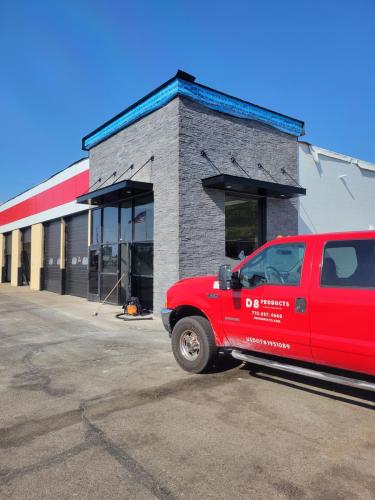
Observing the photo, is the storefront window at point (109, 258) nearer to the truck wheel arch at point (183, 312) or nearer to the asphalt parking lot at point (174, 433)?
the asphalt parking lot at point (174, 433)

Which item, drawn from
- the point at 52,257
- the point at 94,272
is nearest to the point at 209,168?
the point at 94,272

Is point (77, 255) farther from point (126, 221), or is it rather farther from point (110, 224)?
point (126, 221)

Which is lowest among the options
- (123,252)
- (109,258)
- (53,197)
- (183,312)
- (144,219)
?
(183,312)

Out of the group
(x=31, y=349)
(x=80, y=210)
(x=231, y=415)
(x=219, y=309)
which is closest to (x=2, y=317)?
(x=31, y=349)

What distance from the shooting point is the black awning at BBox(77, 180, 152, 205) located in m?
12.2

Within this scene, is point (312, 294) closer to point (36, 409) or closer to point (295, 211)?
point (36, 409)

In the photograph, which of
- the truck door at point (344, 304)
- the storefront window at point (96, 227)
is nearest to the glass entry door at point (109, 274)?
the storefront window at point (96, 227)

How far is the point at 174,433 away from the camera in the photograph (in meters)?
3.94

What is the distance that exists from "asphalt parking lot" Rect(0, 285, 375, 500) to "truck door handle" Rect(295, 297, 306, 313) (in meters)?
1.15

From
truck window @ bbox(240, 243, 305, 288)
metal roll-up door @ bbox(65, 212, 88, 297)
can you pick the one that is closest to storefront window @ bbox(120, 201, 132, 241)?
metal roll-up door @ bbox(65, 212, 88, 297)

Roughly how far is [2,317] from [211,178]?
26.0ft

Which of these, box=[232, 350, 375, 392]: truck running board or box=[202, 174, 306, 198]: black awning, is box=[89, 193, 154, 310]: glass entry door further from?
box=[232, 350, 375, 392]: truck running board

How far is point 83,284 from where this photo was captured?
18.2m

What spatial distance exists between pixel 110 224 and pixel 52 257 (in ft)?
26.1
